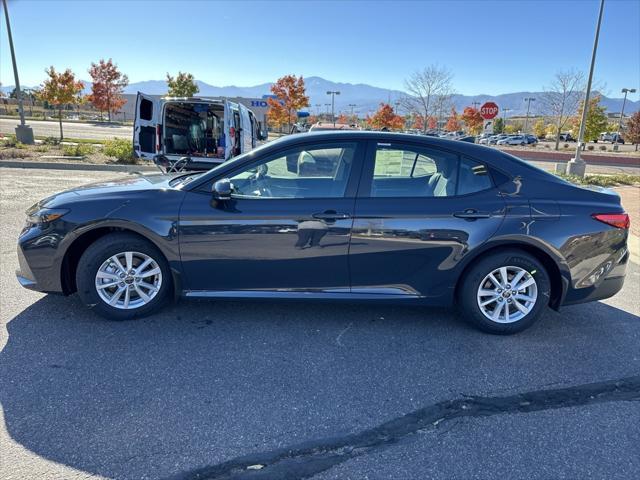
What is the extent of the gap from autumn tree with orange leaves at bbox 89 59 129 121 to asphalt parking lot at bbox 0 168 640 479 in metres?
42.4

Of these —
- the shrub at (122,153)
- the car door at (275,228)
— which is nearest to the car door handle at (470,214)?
the car door at (275,228)

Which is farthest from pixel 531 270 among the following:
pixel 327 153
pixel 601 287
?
pixel 327 153

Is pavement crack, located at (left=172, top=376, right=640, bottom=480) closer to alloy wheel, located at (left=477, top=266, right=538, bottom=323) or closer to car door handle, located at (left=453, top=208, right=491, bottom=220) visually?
alloy wheel, located at (left=477, top=266, right=538, bottom=323)

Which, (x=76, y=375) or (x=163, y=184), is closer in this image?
(x=76, y=375)


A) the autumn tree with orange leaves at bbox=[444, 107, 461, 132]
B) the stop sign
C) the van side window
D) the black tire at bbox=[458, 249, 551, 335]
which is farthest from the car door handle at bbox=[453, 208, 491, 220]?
the autumn tree with orange leaves at bbox=[444, 107, 461, 132]

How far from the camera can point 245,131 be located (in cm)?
1195

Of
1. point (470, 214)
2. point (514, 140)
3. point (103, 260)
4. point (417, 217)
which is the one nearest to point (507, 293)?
point (470, 214)

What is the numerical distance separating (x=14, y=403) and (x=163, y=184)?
6.36 feet

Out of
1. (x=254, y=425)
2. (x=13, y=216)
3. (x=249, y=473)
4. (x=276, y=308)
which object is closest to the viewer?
(x=249, y=473)

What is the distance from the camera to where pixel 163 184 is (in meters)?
3.80

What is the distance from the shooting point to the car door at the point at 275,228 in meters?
3.44

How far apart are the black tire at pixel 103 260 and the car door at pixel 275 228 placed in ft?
0.79

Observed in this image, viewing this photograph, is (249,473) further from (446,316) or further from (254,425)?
(446,316)

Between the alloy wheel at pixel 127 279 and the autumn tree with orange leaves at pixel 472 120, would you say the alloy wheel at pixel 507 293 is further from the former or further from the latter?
the autumn tree with orange leaves at pixel 472 120
